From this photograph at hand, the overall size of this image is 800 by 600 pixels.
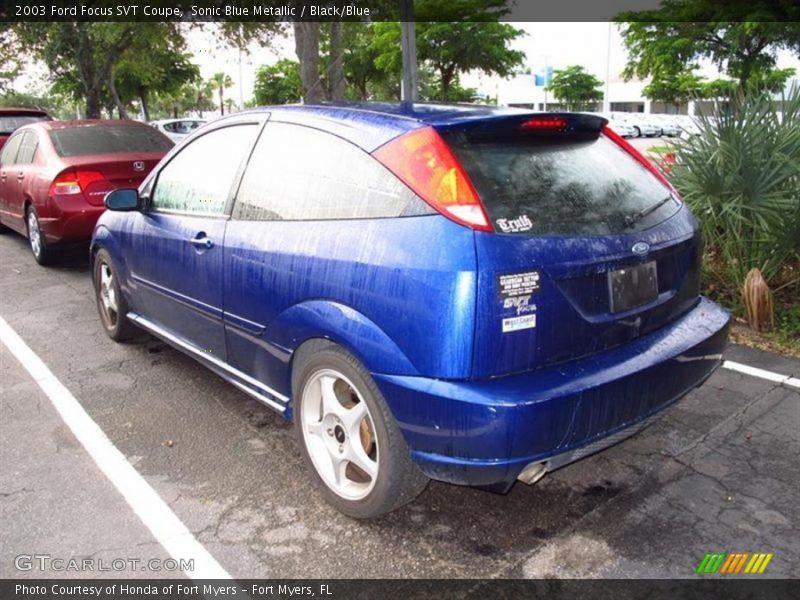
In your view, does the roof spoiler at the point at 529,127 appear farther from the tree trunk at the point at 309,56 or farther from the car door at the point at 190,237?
the tree trunk at the point at 309,56

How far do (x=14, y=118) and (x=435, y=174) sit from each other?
520 inches

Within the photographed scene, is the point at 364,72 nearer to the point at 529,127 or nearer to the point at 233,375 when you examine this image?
the point at 233,375

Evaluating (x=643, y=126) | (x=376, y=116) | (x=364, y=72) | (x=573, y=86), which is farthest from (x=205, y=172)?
(x=573, y=86)

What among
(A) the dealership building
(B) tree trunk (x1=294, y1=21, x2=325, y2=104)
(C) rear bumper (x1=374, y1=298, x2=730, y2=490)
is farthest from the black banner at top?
(A) the dealership building

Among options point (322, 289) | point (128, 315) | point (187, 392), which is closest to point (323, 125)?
point (322, 289)

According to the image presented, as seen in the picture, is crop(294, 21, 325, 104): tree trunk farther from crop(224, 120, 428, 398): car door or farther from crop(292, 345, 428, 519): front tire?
crop(292, 345, 428, 519): front tire

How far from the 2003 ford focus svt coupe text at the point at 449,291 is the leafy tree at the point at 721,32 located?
657 inches

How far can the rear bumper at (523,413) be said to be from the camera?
2.25 metres

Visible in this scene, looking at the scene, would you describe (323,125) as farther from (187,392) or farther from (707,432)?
(707,432)

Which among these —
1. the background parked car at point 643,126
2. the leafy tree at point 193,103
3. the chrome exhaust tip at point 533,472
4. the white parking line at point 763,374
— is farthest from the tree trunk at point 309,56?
the leafy tree at point 193,103

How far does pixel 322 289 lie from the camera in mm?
2688

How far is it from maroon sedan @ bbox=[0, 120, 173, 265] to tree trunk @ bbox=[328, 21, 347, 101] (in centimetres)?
407

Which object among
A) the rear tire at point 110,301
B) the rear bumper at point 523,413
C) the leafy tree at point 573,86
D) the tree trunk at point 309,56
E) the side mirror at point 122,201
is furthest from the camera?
the leafy tree at point 573,86

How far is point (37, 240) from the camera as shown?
24.8 feet
